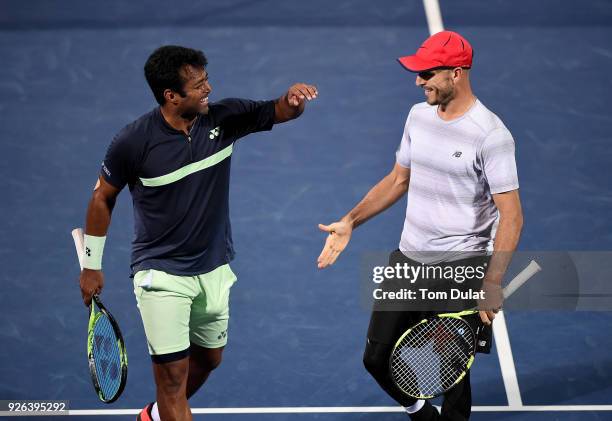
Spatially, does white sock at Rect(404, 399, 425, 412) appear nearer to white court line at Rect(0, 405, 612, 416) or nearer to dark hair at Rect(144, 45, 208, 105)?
white court line at Rect(0, 405, 612, 416)

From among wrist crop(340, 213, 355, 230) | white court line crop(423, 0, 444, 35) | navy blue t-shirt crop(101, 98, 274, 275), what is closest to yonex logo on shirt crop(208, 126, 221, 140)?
navy blue t-shirt crop(101, 98, 274, 275)

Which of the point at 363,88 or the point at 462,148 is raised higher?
the point at 462,148

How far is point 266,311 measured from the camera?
28.8 feet

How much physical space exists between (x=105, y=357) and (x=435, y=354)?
190 centimetres

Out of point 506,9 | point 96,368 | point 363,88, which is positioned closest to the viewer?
point 96,368

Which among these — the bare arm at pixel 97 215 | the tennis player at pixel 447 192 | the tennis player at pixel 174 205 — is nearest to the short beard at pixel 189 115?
the tennis player at pixel 174 205

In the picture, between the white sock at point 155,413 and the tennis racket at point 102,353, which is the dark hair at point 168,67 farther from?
the white sock at point 155,413

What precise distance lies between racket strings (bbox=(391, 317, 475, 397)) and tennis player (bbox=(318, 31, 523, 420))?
7.5 inches

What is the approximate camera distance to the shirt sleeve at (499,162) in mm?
6320

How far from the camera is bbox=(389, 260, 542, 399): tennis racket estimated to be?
6508 millimetres

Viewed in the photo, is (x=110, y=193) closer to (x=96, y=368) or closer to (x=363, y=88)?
(x=96, y=368)

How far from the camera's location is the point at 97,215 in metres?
6.59

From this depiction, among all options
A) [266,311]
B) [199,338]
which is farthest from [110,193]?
[266,311]

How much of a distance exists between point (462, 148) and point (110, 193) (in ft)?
6.33
